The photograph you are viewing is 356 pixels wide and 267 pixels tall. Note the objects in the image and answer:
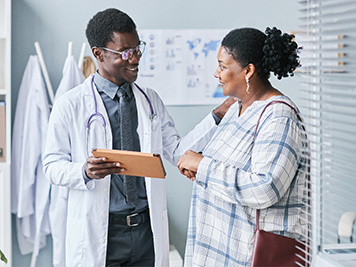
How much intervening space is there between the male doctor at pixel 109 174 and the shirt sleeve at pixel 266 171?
555mm

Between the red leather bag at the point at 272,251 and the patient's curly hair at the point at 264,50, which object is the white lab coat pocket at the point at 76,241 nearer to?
the red leather bag at the point at 272,251

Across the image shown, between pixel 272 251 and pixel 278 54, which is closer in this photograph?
A: pixel 272 251

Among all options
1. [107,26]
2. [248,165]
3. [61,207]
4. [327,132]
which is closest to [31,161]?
[61,207]

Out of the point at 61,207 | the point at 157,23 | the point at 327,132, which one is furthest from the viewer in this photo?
the point at 157,23

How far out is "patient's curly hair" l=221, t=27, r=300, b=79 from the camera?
132 centimetres

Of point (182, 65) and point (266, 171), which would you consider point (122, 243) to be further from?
point (182, 65)

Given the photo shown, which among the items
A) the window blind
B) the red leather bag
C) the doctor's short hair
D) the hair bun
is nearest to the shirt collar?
the doctor's short hair

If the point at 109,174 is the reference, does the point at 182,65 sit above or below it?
above

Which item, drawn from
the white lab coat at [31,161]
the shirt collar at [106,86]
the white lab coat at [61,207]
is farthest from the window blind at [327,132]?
the white lab coat at [31,161]

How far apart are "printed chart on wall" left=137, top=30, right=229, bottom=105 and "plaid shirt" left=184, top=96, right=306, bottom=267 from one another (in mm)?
1498

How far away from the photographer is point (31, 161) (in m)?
2.45

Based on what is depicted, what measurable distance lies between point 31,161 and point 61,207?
462mm

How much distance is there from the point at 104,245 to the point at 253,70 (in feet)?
2.94

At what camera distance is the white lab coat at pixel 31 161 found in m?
2.45
